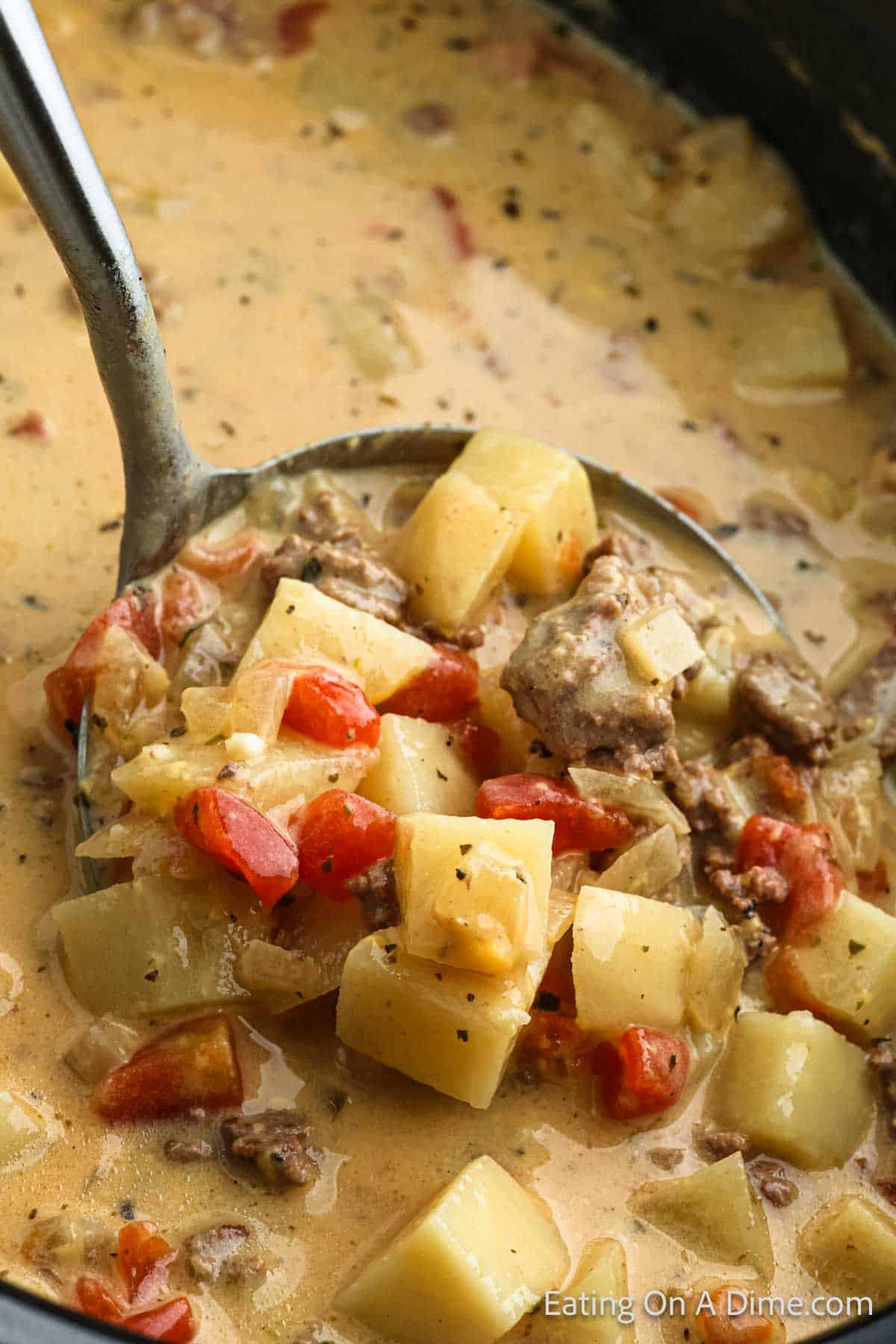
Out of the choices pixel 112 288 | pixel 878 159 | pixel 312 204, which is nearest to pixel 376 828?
pixel 112 288

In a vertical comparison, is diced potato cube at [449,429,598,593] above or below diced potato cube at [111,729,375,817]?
above

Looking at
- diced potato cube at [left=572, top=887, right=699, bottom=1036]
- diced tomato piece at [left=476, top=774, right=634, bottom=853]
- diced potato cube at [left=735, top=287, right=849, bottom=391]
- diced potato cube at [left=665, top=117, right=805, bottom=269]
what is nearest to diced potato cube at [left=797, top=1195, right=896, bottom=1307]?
diced potato cube at [left=572, top=887, right=699, bottom=1036]

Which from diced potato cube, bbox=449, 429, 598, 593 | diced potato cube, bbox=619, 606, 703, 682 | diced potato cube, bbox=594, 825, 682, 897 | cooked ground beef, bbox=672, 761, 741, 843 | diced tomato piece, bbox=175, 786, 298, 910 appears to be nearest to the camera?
diced tomato piece, bbox=175, 786, 298, 910

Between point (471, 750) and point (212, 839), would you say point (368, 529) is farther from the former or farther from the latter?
point (212, 839)

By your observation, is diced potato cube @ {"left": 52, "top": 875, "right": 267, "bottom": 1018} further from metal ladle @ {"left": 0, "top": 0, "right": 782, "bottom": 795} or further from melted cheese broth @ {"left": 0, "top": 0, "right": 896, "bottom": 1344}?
metal ladle @ {"left": 0, "top": 0, "right": 782, "bottom": 795}

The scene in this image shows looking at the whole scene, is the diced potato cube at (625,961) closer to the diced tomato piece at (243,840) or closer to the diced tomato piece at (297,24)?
the diced tomato piece at (243,840)

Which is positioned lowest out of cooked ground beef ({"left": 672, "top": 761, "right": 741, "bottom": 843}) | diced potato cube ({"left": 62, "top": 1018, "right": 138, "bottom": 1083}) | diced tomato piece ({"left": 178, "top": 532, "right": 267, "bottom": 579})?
diced potato cube ({"left": 62, "top": 1018, "right": 138, "bottom": 1083})

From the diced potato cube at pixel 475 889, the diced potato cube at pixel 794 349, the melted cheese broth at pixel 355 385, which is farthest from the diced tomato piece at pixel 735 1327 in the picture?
the diced potato cube at pixel 794 349
